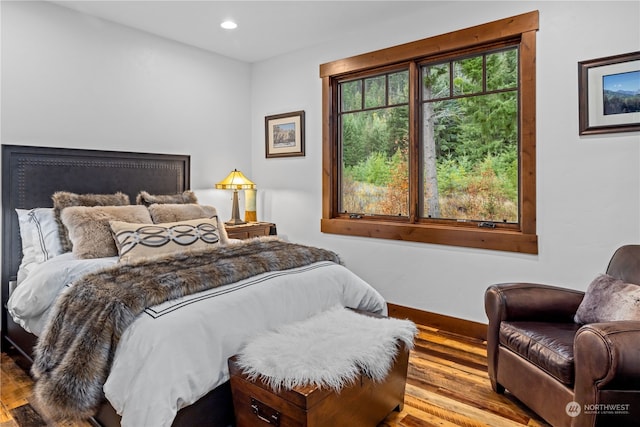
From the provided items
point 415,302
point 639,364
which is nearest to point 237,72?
point 415,302

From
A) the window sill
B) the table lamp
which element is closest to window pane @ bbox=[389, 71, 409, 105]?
the window sill

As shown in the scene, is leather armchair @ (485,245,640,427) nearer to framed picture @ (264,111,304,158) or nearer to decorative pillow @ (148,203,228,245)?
decorative pillow @ (148,203,228,245)

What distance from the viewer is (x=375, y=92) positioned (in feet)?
12.6

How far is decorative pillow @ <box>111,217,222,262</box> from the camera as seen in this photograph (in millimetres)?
2631

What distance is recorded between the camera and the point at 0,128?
293 cm

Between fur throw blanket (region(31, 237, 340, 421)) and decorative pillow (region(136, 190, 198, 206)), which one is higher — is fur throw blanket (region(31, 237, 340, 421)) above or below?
below

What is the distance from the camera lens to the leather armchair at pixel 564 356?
160 cm

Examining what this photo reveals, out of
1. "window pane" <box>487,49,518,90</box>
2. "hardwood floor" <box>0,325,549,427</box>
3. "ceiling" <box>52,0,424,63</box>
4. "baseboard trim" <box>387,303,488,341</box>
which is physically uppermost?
"ceiling" <box>52,0,424,63</box>

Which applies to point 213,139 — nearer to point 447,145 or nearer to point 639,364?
point 447,145

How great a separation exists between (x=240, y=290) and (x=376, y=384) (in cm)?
81

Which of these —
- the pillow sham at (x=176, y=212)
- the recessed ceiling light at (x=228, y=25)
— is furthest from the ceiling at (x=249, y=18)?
the pillow sham at (x=176, y=212)

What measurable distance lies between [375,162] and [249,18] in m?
1.69

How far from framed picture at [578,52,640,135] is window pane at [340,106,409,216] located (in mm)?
1371

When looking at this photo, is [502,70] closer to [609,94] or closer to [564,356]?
[609,94]
